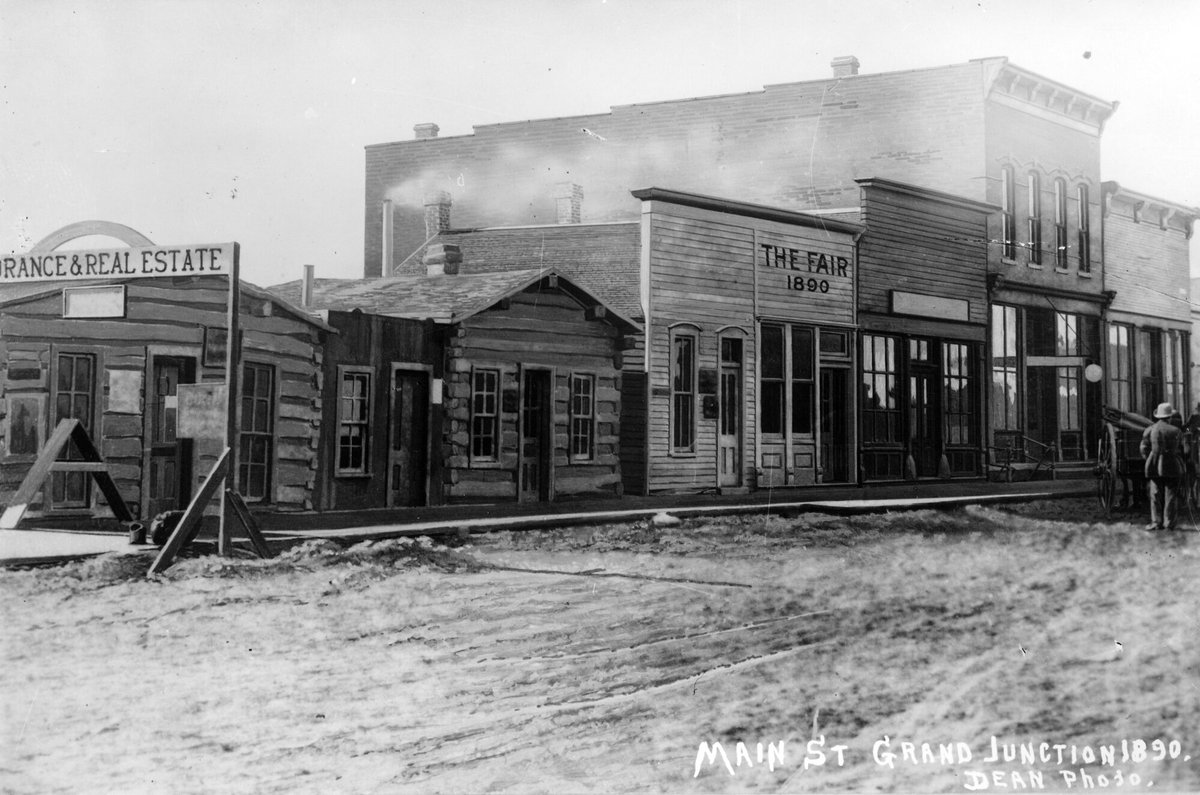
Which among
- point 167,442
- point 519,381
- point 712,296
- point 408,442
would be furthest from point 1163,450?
point 167,442

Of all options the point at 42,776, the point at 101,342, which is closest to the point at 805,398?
the point at 101,342

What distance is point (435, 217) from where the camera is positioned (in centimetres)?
1198

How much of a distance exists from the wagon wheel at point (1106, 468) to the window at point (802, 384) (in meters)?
2.41

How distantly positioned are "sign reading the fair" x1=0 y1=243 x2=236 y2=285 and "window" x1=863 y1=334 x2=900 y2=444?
5869 mm

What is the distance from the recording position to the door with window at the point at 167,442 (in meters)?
7.07

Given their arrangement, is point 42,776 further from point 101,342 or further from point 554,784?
point 101,342

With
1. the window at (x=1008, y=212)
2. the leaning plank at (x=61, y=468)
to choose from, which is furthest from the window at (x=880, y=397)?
the leaning plank at (x=61, y=468)

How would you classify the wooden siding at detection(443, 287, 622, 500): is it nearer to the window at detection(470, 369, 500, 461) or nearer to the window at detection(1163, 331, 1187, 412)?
the window at detection(470, 369, 500, 461)

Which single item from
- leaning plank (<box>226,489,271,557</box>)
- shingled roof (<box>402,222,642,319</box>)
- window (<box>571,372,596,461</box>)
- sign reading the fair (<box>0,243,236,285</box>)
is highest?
shingled roof (<box>402,222,642,319</box>)

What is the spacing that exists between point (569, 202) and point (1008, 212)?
15.1 ft

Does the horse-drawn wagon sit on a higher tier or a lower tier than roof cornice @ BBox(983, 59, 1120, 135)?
lower

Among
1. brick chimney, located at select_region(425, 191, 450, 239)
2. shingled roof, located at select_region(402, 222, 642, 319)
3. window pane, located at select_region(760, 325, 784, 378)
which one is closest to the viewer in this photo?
window pane, located at select_region(760, 325, 784, 378)

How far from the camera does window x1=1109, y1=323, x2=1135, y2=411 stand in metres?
9.05

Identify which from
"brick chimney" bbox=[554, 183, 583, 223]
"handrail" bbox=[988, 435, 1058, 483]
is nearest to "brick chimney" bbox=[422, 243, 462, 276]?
"brick chimney" bbox=[554, 183, 583, 223]
